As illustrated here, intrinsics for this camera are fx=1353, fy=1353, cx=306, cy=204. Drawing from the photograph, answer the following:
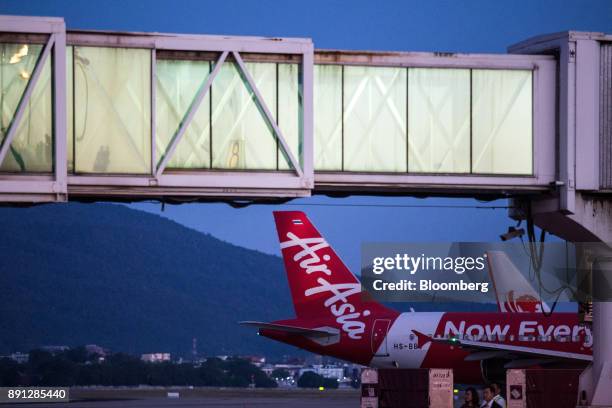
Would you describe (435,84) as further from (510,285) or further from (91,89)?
(510,285)

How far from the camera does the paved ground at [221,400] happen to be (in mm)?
54594

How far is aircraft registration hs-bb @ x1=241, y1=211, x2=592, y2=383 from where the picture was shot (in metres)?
50.8

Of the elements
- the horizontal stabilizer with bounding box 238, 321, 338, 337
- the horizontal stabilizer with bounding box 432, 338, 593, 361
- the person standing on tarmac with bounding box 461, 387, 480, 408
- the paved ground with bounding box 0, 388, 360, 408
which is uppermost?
the horizontal stabilizer with bounding box 238, 321, 338, 337

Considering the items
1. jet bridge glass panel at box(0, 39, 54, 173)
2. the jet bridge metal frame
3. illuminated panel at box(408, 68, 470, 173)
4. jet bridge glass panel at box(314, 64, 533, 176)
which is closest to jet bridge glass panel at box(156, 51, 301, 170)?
jet bridge glass panel at box(314, 64, 533, 176)

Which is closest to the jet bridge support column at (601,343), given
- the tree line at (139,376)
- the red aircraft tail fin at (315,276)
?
the red aircraft tail fin at (315,276)

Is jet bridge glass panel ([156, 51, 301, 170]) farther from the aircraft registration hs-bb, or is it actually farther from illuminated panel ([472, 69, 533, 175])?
the aircraft registration hs-bb

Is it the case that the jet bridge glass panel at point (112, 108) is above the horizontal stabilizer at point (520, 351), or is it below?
above

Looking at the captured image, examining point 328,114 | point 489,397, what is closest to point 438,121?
point 328,114

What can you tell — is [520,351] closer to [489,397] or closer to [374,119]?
[489,397]

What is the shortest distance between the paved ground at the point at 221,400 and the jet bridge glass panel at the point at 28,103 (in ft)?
118

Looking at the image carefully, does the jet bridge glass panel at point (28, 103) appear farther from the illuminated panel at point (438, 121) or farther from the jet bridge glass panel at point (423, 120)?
the illuminated panel at point (438, 121)
